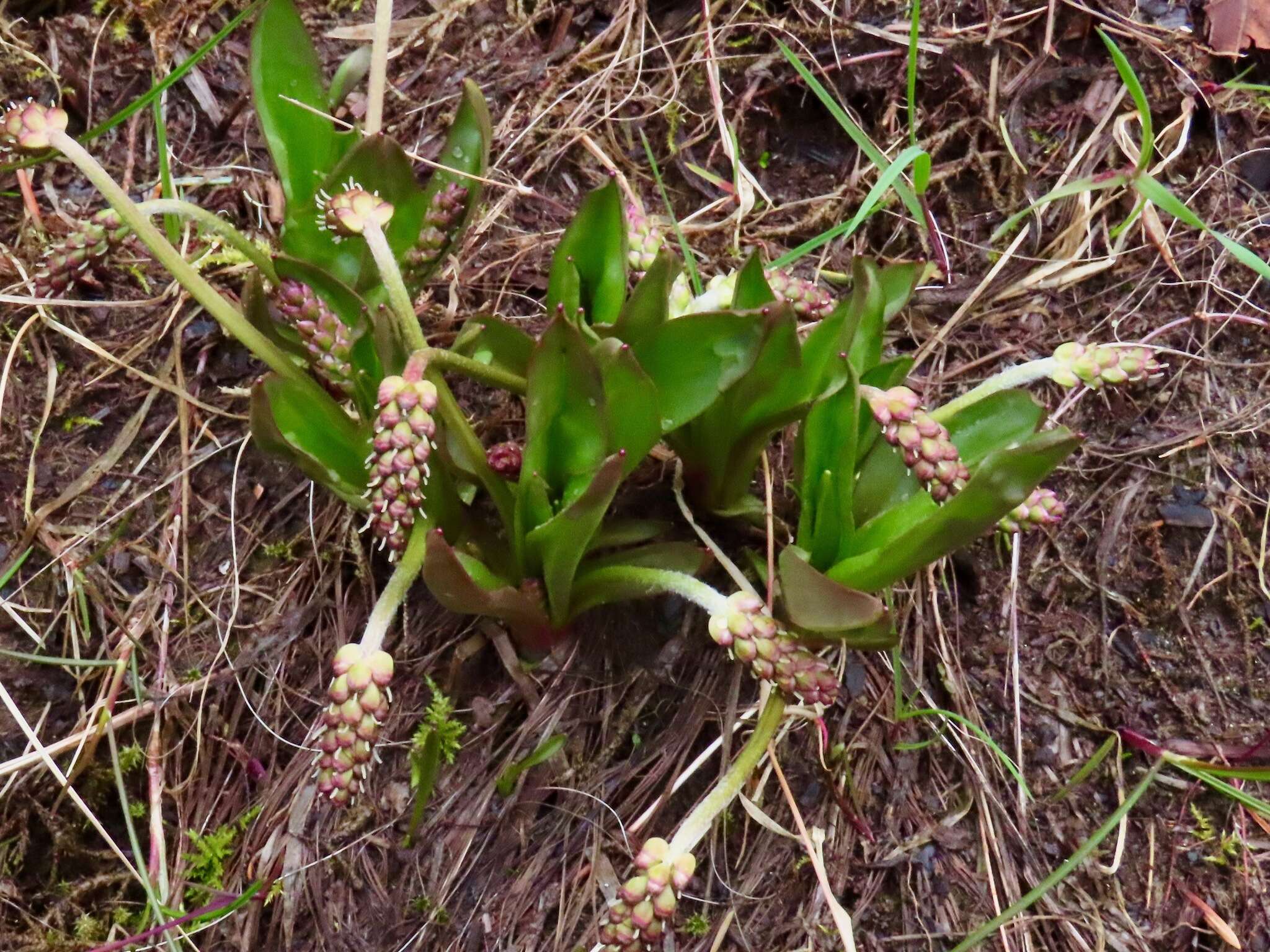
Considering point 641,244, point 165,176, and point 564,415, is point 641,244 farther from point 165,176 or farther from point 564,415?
point 165,176

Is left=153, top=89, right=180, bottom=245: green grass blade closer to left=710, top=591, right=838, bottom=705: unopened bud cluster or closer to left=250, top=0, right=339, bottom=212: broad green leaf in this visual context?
left=250, top=0, right=339, bottom=212: broad green leaf

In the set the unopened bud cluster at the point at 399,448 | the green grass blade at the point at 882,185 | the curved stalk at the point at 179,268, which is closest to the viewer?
the unopened bud cluster at the point at 399,448

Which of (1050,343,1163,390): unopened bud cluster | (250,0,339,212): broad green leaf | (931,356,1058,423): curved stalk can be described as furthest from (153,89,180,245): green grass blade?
(1050,343,1163,390): unopened bud cluster

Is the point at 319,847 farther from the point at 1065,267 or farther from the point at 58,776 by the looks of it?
the point at 1065,267

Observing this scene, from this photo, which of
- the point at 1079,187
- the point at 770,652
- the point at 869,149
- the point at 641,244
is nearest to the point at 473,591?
the point at 770,652

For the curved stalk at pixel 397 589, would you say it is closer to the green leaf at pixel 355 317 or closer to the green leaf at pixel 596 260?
the green leaf at pixel 355 317

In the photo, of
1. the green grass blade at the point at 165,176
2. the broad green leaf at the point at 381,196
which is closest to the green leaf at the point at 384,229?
the broad green leaf at the point at 381,196

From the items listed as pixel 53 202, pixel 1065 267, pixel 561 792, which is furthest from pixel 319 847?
pixel 1065 267
